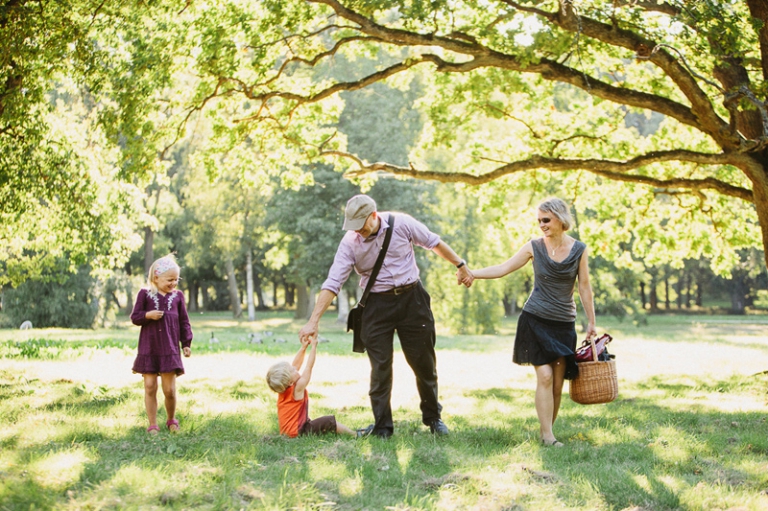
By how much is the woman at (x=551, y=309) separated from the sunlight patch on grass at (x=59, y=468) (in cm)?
383

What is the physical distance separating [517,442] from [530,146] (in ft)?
30.5

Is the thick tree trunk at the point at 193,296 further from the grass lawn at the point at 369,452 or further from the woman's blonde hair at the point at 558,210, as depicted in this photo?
the woman's blonde hair at the point at 558,210

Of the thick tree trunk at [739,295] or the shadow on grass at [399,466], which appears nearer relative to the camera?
the shadow on grass at [399,466]

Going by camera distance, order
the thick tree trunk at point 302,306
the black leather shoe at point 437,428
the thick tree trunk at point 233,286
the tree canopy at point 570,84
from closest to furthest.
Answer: the black leather shoe at point 437,428
the tree canopy at point 570,84
the thick tree trunk at point 233,286
the thick tree trunk at point 302,306

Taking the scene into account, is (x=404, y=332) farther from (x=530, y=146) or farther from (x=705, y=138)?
(x=705, y=138)

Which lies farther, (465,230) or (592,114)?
(465,230)

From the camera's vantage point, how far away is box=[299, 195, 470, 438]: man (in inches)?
272

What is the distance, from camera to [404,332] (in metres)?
7.07

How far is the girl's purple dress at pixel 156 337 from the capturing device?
726cm

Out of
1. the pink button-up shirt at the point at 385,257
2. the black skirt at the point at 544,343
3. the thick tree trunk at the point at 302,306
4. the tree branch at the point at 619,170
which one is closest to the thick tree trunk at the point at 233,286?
the thick tree trunk at the point at 302,306

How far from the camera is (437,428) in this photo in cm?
723

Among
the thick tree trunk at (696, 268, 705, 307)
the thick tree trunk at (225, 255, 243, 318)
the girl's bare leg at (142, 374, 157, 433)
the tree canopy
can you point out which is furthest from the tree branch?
the thick tree trunk at (696, 268, 705, 307)

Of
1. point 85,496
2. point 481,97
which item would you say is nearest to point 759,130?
point 481,97

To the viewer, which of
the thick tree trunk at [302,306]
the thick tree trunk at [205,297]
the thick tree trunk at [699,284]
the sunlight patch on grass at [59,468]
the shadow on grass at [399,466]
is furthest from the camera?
the thick tree trunk at [205,297]
